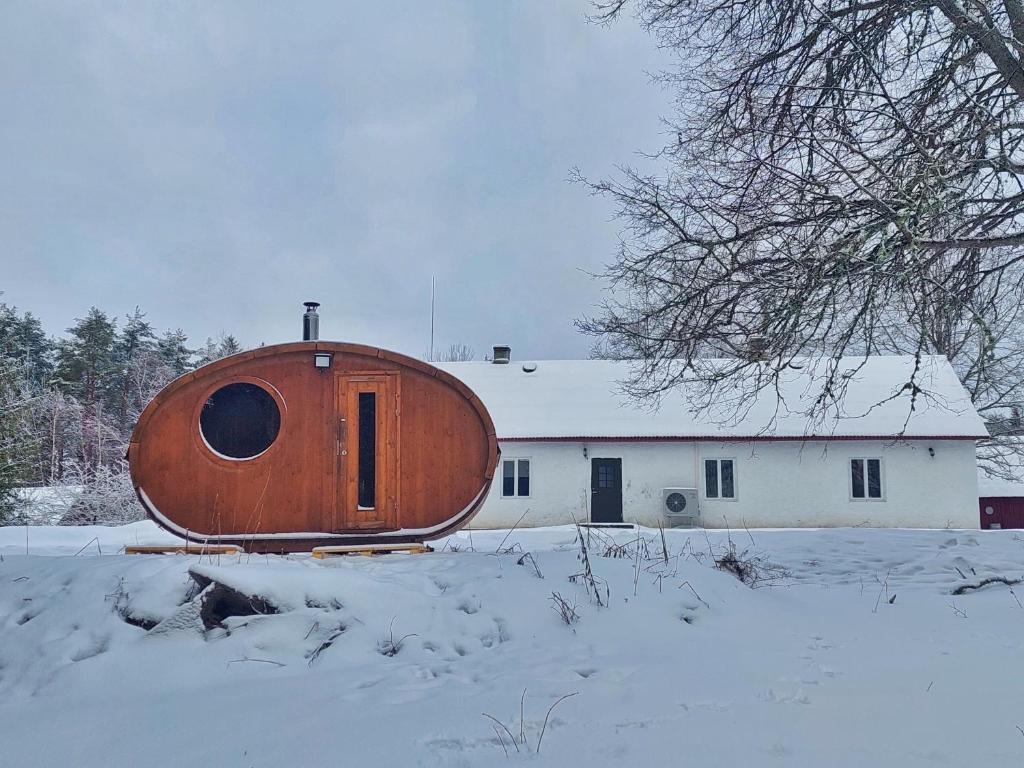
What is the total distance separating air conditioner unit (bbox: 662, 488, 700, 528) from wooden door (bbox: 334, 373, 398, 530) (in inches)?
379

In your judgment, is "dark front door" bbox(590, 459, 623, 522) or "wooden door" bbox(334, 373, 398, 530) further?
"dark front door" bbox(590, 459, 623, 522)

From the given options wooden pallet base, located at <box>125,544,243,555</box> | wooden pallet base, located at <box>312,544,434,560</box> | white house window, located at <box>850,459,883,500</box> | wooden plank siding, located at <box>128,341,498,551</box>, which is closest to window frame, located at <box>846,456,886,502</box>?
white house window, located at <box>850,459,883,500</box>

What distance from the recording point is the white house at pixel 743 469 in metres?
15.2

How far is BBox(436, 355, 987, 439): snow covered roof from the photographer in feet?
50.5

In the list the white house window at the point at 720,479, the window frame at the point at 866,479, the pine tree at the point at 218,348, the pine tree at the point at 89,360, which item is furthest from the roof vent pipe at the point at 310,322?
the pine tree at the point at 218,348

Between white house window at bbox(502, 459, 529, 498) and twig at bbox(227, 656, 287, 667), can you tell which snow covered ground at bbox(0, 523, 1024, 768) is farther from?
white house window at bbox(502, 459, 529, 498)

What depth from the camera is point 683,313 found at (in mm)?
7418

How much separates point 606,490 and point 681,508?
1864 mm

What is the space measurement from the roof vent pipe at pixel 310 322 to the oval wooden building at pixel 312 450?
4.38 ft

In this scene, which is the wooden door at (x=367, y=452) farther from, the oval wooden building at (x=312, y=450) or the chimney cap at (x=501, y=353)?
the chimney cap at (x=501, y=353)

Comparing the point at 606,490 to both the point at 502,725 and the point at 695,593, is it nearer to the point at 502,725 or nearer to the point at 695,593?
the point at 695,593

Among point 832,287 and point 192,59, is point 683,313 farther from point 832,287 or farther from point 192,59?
point 192,59

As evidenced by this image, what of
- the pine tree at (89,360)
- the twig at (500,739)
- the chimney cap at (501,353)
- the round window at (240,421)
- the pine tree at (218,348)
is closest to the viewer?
the twig at (500,739)

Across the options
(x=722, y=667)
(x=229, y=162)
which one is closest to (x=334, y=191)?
(x=229, y=162)
